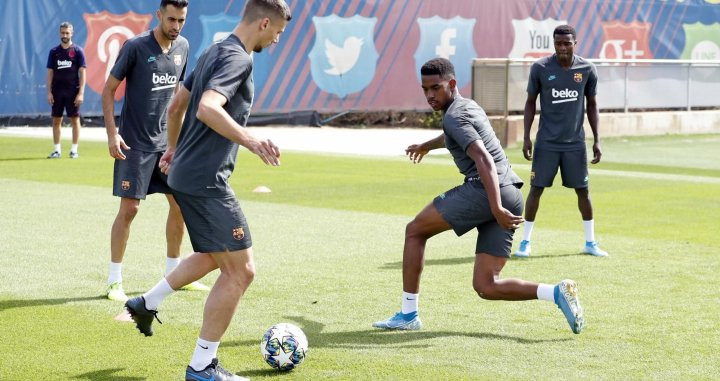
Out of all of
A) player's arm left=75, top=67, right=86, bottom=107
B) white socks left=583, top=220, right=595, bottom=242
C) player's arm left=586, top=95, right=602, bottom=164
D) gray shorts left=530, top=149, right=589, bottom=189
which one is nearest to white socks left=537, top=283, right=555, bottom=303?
white socks left=583, top=220, right=595, bottom=242

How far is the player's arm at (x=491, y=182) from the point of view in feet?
23.1

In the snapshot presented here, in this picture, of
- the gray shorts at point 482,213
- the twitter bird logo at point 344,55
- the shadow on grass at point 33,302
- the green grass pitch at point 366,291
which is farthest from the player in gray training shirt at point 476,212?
the twitter bird logo at point 344,55

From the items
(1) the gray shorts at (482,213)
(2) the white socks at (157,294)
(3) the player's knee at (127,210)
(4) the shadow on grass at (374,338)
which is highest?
(1) the gray shorts at (482,213)

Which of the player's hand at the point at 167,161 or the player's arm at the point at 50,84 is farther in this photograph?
the player's arm at the point at 50,84

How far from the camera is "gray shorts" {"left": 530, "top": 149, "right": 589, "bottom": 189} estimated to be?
36.6ft

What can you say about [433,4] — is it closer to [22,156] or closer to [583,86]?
[22,156]

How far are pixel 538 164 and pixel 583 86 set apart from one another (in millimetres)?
836

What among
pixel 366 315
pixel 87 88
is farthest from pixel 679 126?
pixel 366 315

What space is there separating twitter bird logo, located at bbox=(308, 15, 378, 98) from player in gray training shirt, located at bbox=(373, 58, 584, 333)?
2229 cm

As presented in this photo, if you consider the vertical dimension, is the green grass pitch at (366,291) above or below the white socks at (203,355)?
below

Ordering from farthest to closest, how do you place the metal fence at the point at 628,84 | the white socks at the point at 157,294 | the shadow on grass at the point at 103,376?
the metal fence at the point at 628,84 → the white socks at the point at 157,294 → the shadow on grass at the point at 103,376

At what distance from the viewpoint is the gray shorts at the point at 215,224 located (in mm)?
6156

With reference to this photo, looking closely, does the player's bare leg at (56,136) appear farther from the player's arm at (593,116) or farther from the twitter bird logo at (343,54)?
the player's arm at (593,116)

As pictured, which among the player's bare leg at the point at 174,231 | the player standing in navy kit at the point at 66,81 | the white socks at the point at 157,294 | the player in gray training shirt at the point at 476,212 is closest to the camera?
the white socks at the point at 157,294
